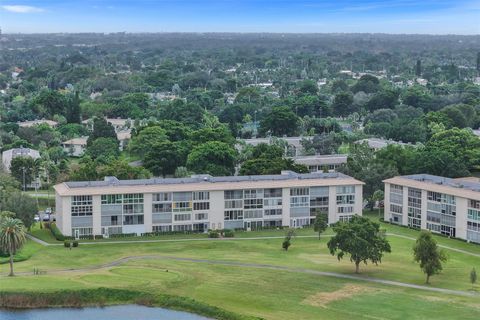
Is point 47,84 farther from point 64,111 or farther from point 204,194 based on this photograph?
point 204,194

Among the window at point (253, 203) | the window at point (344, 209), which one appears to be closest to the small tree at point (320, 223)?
the window at point (344, 209)

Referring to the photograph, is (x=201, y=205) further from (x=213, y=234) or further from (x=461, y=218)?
(x=461, y=218)

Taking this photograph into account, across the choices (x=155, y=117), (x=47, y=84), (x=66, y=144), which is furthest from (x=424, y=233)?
(x=47, y=84)

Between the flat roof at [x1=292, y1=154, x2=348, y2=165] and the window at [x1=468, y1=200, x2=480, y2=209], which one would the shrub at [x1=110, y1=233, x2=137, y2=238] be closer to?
the window at [x1=468, y1=200, x2=480, y2=209]

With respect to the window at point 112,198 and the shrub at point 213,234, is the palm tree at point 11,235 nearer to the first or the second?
the window at point 112,198

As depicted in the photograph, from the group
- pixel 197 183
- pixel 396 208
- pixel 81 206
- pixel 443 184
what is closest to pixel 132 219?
pixel 81 206

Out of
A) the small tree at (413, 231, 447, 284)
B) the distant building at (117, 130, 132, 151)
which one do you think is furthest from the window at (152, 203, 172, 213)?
the distant building at (117, 130, 132, 151)
